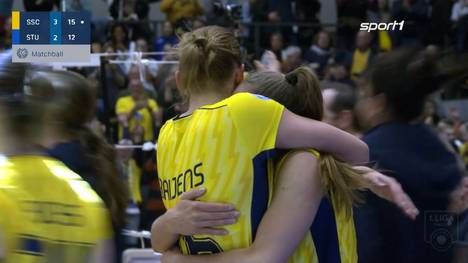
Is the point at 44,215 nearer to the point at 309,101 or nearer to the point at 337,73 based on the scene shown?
the point at 309,101

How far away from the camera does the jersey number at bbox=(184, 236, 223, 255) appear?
2328 millimetres

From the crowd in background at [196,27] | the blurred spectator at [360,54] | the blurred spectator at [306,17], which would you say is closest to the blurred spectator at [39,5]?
the crowd in background at [196,27]

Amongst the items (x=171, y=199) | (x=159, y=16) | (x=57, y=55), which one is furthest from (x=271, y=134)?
(x=159, y=16)

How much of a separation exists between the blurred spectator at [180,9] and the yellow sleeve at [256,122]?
4279 millimetres

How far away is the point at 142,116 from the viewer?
757 centimetres

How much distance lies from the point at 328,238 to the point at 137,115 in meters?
5.28

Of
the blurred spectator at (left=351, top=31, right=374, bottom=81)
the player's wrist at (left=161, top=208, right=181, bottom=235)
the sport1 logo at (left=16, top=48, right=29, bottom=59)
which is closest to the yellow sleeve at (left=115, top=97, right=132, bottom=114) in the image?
the blurred spectator at (left=351, top=31, right=374, bottom=81)

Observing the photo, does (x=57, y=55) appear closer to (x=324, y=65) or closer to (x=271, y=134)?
(x=271, y=134)

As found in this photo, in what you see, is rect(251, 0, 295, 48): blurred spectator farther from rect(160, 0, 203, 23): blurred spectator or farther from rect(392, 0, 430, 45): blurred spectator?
rect(392, 0, 430, 45): blurred spectator

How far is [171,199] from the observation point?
244 centimetres

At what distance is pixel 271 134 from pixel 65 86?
0.95m

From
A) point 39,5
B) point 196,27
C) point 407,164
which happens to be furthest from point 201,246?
point 196,27

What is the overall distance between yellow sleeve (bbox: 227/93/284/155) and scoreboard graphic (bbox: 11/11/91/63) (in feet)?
4.81

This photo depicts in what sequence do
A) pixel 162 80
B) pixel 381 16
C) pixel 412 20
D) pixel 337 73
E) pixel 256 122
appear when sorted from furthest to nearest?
1. pixel 162 80
2. pixel 337 73
3. pixel 412 20
4. pixel 381 16
5. pixel 256 122
